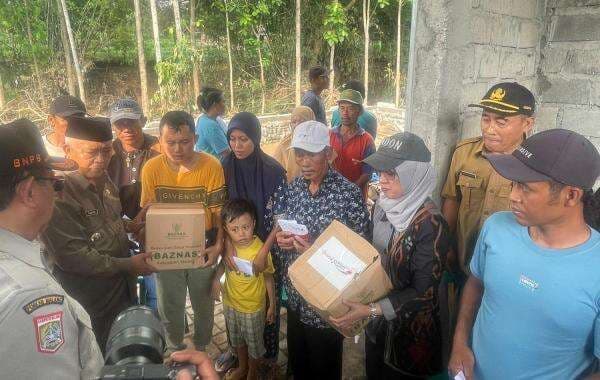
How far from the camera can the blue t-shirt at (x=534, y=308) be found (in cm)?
145

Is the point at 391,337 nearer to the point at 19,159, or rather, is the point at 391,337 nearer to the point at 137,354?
the point at 137,354

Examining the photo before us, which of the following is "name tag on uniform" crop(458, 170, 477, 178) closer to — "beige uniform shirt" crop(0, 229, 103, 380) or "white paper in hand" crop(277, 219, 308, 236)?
"white paper in hand" crop(277, 219, 308, 236)

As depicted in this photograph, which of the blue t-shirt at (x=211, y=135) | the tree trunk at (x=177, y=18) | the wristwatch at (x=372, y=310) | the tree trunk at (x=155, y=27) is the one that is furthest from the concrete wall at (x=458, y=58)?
the tree trunk at (x=177, y=18)

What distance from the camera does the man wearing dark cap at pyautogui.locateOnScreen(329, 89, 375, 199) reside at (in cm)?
428

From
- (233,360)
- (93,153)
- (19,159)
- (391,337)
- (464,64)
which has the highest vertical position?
(464,64)

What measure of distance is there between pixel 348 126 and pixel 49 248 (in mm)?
3128

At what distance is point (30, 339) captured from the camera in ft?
3.79

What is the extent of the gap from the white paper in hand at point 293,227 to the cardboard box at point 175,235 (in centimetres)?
54

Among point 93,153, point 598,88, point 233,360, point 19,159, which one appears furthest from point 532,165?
point 233,360

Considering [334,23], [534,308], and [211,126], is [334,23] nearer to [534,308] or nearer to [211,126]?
[211,126]

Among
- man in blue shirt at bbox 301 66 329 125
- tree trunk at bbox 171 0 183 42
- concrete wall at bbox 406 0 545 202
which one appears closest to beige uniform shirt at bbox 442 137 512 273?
concrete wall at bbox 406 0 545 202

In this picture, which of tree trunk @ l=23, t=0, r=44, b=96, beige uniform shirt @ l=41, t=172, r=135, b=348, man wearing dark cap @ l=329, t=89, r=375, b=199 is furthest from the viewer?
tree trunk @ l=23, t=0, r=44, b=96

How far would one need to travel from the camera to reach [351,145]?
4.32 metres

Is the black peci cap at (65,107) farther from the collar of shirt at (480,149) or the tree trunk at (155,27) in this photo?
the tree trunk at (155,27)
